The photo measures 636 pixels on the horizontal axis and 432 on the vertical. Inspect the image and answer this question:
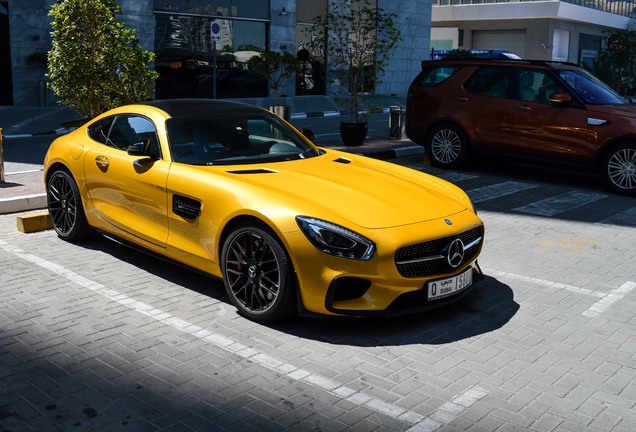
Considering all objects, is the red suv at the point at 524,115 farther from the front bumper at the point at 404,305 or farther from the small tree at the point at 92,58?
the front bumper at the point at 404,305

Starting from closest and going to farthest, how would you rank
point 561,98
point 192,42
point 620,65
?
point 561,98, point 620,65, point 192,42

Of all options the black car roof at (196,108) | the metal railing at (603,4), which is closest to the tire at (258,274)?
the black car roof at (196,108)

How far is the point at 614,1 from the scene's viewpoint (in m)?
53.3

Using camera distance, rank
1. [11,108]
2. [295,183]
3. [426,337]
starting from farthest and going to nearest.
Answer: [11,108]
[295,183]
[426,337]

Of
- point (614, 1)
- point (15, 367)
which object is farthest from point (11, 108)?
point (614, 1)

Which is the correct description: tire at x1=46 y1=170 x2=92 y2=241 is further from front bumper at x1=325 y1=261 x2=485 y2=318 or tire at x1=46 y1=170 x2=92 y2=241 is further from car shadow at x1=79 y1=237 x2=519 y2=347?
front bumper at x1=325 y1=261 x2=485 y2=318

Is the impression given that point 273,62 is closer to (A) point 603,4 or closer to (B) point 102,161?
(B) point 102,161

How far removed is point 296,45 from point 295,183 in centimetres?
2383

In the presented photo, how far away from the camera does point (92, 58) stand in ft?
30.0

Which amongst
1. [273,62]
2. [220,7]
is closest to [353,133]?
[273,62]

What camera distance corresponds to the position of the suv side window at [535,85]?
11.5 m

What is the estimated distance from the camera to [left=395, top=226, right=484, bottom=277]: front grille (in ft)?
16.4

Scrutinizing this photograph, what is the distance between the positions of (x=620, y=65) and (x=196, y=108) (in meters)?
19.9

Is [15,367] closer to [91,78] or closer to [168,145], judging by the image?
[168,145]
